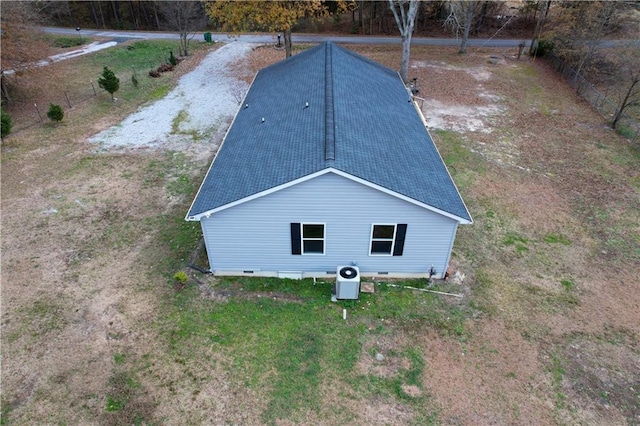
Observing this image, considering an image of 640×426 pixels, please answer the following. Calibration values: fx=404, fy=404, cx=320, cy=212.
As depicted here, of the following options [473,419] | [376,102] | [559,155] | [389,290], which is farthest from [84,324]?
[559,155]

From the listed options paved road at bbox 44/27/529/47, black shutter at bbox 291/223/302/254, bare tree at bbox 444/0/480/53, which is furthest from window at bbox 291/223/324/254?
paved road at bbox 44/27/529/47

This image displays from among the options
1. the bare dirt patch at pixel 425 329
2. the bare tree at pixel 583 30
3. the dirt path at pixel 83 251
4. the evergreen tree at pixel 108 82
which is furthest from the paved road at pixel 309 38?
the bare dirt patch at pixel 425 329

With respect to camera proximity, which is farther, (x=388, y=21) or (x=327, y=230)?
(x=388, y=21)

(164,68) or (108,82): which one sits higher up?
(108,82)

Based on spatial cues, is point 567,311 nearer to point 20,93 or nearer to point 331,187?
point 331,187

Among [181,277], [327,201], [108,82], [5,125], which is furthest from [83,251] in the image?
[108,82]

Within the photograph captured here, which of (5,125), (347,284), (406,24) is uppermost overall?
(406,24)

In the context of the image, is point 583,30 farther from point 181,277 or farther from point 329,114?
point 181,277
